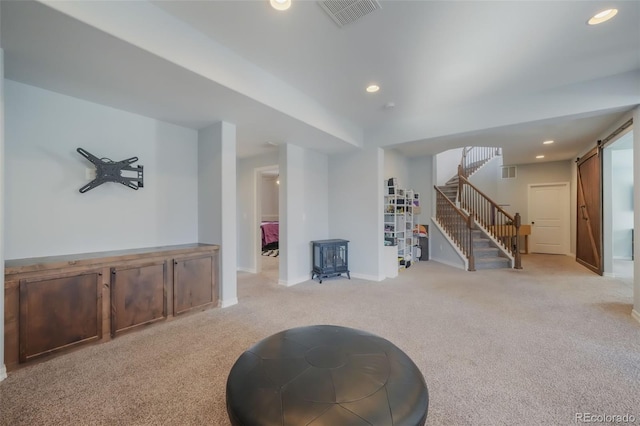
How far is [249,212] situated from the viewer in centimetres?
541

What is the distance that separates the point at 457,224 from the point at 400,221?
A: 1.66 metres

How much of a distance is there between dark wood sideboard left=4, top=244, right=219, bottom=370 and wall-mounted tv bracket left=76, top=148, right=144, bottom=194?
80cm

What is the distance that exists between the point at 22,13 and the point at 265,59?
65.4 inches

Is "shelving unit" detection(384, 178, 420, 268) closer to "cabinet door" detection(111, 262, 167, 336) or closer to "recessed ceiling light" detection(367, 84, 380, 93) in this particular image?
"recessed ceiling light" detection(367, 84, 380, 93)

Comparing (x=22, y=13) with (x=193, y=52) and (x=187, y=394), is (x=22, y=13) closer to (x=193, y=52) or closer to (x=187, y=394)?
(x=193, y=52)

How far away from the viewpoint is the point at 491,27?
2191mm

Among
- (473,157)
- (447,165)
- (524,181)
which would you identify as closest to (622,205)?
(524,181)

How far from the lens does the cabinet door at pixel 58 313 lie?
6.80 feet

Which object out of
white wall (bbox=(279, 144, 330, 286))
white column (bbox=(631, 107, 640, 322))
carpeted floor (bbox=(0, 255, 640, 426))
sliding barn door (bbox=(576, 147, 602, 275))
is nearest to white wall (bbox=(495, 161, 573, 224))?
sliding barn door (bbox=(576, 147, 602, 275))

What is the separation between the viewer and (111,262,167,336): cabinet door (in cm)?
256

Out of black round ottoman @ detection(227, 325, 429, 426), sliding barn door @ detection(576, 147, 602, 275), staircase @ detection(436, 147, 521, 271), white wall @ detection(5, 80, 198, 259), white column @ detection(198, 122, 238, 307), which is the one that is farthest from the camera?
staircase @ detection(436, 147, 521, 271)

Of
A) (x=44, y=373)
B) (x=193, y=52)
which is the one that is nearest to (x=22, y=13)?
(x=193, y=52)

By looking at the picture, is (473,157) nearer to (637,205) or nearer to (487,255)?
(487,255)

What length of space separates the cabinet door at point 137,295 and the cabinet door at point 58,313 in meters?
0.13
